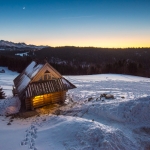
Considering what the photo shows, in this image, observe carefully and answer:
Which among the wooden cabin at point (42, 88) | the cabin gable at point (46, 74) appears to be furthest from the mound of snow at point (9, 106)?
the cabin gable at point (46, 74)

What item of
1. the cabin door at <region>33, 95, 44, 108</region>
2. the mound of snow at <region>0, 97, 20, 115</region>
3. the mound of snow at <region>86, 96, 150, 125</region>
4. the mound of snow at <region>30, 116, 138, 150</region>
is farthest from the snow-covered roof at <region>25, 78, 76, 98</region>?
the mound of snow at <region>30, 116, 138, 150</region>

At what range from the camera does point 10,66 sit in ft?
194

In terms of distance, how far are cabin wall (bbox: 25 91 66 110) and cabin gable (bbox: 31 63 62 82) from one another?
6.45 feet

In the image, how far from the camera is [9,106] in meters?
18.7

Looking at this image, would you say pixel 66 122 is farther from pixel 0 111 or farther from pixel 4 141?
pixel 0 111

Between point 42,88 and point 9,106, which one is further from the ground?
point 42,88

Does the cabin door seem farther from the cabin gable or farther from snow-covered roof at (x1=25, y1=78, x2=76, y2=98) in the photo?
the cabin gable

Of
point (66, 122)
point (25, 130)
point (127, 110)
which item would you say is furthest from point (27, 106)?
point (127, 110)

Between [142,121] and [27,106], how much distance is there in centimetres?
1153

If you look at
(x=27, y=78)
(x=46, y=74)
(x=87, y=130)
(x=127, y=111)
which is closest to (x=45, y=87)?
(x=46, y=74)

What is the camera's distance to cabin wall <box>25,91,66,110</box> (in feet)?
54.6

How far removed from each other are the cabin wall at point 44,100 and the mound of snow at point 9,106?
207 centimetres

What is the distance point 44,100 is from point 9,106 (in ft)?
15.4

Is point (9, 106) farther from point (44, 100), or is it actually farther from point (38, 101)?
point (44, 100)
